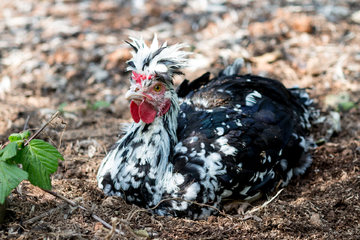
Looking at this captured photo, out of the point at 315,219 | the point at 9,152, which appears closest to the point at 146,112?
the point at 9,152

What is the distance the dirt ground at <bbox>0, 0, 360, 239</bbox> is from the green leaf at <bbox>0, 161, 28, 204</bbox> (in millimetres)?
368

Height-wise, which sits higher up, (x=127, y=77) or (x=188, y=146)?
(x=188, y=146)

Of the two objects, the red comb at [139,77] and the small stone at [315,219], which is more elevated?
the red comb at [139,77]

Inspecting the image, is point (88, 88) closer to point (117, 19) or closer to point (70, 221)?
point (117, 19)

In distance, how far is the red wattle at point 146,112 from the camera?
3.08 metres

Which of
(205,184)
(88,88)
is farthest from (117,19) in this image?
(205,184)

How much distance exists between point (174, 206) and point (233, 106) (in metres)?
1.29

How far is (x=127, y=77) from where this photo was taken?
20.7 feet

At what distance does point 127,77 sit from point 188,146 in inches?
135

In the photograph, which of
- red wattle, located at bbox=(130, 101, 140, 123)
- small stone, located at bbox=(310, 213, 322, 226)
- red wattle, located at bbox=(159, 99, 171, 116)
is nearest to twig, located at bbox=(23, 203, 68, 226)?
red wattle, located at bbox=(130, 101, 140, 123)

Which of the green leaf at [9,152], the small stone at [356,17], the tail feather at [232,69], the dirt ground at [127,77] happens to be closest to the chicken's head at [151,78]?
the dirt ground at [127,77]

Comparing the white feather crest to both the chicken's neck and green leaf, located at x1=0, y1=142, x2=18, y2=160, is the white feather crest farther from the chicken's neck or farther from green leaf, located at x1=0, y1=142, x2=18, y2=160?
green leaf, located at x1=0, y1=142, x2=18, y2=160

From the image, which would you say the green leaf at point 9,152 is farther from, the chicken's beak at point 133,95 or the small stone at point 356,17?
the small stone at point 356,17

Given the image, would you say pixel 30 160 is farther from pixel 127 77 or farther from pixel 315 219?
pixel 127 77
